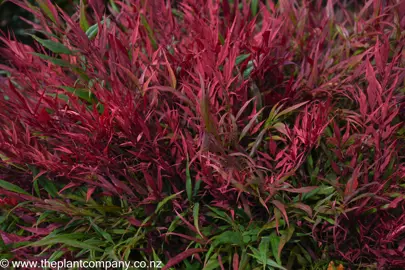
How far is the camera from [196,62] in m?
1.67

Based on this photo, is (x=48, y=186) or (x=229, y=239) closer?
(x=229, y=239)

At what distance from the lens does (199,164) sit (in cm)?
159

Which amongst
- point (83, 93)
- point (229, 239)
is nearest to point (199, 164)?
point (229, 239)

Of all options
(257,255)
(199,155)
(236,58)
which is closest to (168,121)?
(199,155)

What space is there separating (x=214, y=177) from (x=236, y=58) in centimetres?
39

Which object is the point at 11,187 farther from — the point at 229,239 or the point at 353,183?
the point at 353,183

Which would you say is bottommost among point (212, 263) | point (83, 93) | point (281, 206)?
point (212, 263)

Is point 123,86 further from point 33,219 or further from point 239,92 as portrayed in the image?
point 33,219

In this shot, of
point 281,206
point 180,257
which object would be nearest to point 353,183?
point 281,206

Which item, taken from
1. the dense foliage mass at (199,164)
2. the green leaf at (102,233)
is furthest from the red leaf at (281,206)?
the green leaf at (102,233)

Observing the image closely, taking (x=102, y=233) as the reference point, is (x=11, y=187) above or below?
above

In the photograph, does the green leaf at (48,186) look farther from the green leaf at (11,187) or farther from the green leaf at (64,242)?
the green leaf at (64,242)

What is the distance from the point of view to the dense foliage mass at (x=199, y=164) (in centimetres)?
148

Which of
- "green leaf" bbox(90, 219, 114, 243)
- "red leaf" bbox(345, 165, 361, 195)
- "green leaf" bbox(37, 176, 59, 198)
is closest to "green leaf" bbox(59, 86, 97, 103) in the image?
"green leaf" bbox(37, 176, 59, 198)
